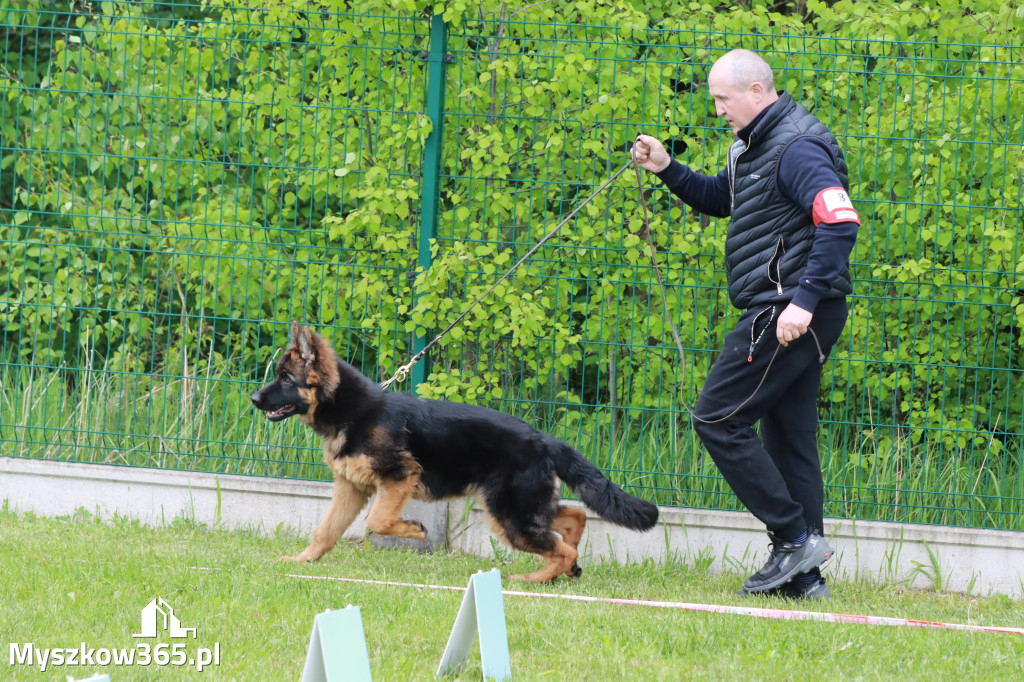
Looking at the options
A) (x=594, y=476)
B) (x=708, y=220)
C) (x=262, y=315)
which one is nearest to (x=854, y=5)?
(x=708, y=220)

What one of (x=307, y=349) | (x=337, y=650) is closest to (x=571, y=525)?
(x=307, y=349)

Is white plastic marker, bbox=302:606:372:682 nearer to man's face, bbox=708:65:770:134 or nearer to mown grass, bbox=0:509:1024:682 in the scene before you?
mown grass, bbox=0:509:1024:682

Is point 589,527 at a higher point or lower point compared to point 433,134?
lower

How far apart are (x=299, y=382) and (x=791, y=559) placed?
2.61 m

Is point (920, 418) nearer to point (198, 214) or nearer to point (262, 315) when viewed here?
point (262, 315)

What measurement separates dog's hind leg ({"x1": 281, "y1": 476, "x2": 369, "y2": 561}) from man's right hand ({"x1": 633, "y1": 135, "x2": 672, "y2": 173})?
2.27m

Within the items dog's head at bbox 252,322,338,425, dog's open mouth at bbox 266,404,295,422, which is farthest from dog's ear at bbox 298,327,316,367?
dog's open mouth at bbox 266,404,295,422

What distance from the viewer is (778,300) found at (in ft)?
15.7

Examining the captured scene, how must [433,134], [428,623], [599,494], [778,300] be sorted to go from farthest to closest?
[433,134] → [599,494] → [778,300] → [428,623]

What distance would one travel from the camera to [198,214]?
7.02 metres

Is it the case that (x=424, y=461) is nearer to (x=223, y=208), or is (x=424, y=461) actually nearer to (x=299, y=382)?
(x=299, y=382)

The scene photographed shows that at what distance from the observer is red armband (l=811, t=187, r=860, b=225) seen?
4.53 m

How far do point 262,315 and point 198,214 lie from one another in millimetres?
811

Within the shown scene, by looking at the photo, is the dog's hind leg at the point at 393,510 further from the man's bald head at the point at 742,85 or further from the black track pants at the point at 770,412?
Result: the man's bald head at the point at 742,85
